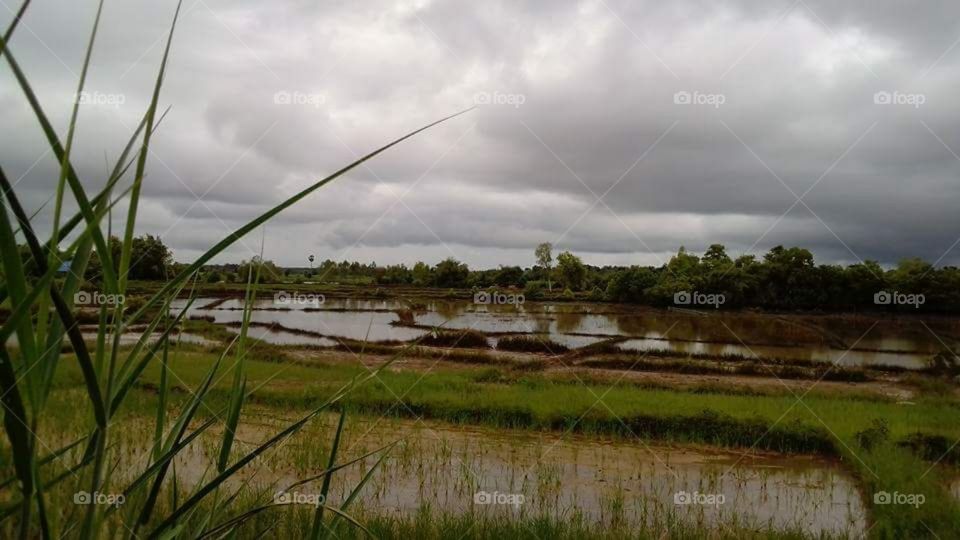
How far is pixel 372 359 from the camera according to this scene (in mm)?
19125

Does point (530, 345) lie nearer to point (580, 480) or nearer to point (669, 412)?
point (669, 412)

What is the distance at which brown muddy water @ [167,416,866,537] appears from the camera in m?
6.82

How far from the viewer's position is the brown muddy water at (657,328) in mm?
24688

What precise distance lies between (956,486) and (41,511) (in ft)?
36.3

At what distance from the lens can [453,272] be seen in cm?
3047

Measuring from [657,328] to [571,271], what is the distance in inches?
201

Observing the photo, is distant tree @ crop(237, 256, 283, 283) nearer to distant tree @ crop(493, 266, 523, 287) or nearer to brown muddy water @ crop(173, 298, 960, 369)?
brown muddy water @ crop(173, 298, 960, 369)

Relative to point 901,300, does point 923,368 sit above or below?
below

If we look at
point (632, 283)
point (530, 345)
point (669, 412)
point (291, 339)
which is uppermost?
point (632, 283)

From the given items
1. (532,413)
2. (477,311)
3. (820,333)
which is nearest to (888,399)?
(532,413)

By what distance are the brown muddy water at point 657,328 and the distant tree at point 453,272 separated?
1.37m

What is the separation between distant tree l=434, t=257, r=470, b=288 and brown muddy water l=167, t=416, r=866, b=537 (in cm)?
1983

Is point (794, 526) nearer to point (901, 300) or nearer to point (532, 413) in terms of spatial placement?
point (532, 413)

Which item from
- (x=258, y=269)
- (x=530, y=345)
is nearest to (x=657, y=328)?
(x=530, y=345)
